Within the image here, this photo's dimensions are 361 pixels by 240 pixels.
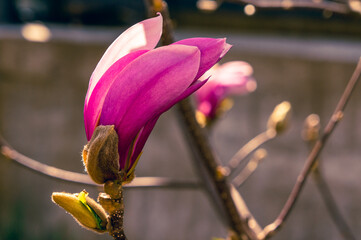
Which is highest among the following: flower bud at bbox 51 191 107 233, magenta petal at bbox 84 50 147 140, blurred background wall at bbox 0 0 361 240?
magenta petal at bbox 84 50 147 140

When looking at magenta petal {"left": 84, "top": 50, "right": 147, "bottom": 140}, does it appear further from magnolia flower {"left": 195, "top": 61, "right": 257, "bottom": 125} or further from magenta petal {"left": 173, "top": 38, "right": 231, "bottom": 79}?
magnolia flower {"left": 195, "top": 61, "right": 257, "bottom": 125}

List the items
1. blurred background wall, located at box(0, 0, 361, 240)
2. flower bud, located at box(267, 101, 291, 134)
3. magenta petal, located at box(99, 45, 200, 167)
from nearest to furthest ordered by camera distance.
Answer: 1. magenta petal, located at box(99, 45, 200, 167)
2. flower bud, located at box(267, 101, 291, 134)
3. blurred background wall, located at box(0, 0, 361, 240)

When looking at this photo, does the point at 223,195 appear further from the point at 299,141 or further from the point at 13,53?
the point at 13,53

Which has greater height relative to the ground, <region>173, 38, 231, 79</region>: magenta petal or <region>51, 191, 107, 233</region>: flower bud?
<region>173, 38, 231, 79</region>: magenta petal

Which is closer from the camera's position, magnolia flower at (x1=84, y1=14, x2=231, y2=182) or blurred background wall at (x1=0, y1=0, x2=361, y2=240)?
magnolia flower at (x1=84, y1=14, x2=231, y2=182)

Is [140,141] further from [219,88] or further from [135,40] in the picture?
[219,88]

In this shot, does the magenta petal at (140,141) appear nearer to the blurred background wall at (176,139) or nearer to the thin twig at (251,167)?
the thin twig at (251,167)

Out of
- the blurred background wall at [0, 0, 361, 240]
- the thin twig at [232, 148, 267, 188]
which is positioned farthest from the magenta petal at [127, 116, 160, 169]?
the blurred background wall at [0, 0, 361, 240]

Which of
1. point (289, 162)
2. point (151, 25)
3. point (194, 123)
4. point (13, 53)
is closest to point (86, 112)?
point (151, 25)

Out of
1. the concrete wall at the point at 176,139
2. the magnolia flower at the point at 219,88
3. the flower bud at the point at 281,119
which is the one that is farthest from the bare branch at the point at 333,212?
the concrete wall at the point at 176,139
